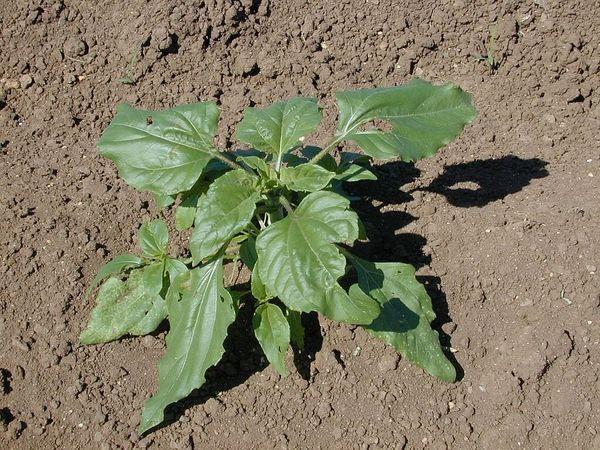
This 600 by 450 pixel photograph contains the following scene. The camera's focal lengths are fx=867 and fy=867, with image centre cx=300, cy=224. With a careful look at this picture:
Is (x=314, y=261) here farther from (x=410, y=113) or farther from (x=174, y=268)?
(x=410, y=113)

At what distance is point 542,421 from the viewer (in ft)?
13.2

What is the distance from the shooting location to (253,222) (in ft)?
14.2

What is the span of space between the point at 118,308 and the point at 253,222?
0.80 meters

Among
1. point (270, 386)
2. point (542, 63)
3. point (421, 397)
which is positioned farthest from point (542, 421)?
point (542, 63)

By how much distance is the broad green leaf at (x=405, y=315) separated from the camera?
3.96 metres

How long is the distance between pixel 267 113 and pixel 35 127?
198cm

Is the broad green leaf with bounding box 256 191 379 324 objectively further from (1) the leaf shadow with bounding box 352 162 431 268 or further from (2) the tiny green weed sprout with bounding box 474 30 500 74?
(2) the tiny green weed sprout with bounding box 474 30 500 74

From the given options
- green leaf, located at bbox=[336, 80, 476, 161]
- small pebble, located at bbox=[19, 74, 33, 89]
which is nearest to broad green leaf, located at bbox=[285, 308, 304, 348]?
green leaf, located at bbox=[336, 80, 476, 161]

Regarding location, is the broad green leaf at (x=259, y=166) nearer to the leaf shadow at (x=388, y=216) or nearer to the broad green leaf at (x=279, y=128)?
the broad green leaf at (x=279, y=128)

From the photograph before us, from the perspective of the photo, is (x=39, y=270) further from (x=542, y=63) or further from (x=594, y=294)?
(x=542, y=63)

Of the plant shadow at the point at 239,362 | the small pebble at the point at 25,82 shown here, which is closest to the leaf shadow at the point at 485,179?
the plant shadow at the point at 239,362

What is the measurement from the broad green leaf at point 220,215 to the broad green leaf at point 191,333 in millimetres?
426

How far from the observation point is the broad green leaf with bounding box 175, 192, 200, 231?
418cm

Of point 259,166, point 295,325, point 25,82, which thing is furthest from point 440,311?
point 25,82
